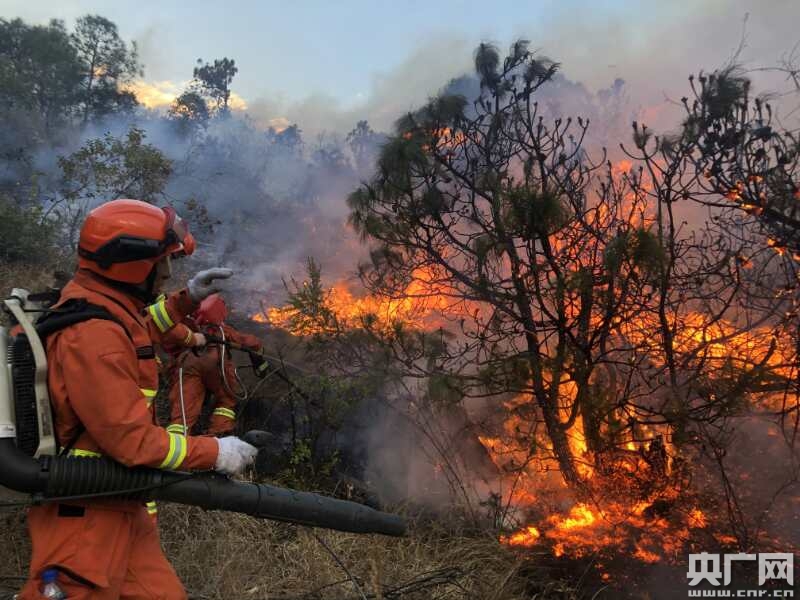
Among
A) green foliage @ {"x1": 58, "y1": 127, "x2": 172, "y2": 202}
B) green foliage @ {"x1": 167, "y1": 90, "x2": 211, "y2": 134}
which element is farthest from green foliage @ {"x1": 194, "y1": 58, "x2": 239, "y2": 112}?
green foliage @ {"x1": 58, "y1": 127, "x2": 172, "y2": 202}

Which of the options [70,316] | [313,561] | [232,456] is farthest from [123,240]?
[313,561]

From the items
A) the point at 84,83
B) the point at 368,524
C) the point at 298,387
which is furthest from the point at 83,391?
the point at 84,83

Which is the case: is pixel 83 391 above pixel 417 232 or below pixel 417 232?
below

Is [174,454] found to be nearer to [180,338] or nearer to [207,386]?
[180,338]

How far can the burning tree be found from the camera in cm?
416

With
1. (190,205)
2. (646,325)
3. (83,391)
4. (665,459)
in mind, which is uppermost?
(190,205)

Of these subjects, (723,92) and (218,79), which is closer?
(723,92)

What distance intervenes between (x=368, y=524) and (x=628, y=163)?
4.52m

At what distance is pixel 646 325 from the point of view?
435 cm

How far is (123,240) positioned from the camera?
2078 millimetres

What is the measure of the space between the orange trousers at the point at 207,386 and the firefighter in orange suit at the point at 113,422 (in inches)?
128

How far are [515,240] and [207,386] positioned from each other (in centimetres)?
357

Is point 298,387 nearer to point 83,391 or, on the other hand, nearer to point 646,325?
point 646,325

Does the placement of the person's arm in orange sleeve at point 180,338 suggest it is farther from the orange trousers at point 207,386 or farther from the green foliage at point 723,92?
the green foliage at point 723,92
